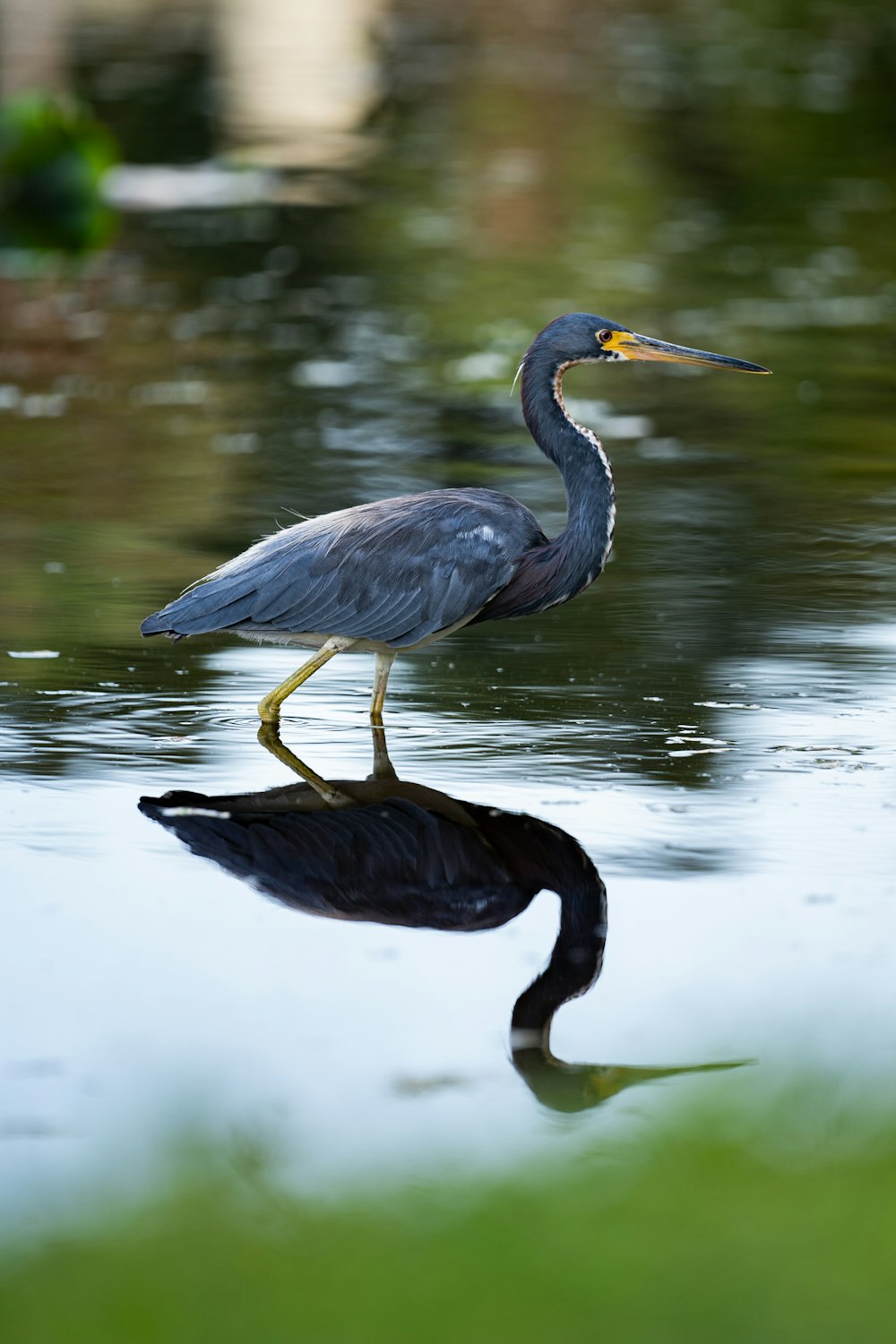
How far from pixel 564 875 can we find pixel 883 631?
9.51ft

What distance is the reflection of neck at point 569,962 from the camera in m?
5.01

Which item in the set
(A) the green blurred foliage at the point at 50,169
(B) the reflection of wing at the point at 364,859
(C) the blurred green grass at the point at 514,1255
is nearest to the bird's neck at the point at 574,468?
(B) the reflection of wing at the point at 364,859

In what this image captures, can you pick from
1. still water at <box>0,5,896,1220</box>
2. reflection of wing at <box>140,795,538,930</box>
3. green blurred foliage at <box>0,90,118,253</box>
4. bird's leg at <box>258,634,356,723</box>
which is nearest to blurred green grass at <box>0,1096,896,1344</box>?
still water at <box>0,5,896,1220</box>

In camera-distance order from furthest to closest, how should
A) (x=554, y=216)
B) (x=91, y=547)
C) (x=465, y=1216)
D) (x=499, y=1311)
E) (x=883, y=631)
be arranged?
(x=554, y=216) < (x=91, y=547) < (x=883, y=631) < (x=465, y=1216) < (x=499, y=1311)

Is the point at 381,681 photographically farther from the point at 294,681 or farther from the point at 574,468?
the point at 574,468

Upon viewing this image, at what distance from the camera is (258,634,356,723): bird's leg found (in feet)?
24.0

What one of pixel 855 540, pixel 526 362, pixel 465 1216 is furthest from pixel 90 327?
pixel 465 1216

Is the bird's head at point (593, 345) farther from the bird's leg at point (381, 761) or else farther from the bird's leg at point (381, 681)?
the bird's leg at point (381, 761)

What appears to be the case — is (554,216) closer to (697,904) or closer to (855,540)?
(855,540)

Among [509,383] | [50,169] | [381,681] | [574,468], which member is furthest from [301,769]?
[50,169]

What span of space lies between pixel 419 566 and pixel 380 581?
0.14 metres

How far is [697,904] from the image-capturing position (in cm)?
571

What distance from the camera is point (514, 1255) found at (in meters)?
3.76

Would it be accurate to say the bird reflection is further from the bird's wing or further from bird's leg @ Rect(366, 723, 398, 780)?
the bird's wing
